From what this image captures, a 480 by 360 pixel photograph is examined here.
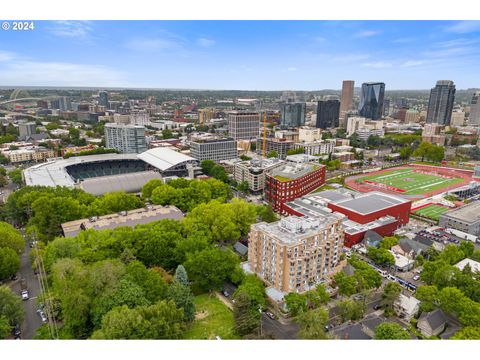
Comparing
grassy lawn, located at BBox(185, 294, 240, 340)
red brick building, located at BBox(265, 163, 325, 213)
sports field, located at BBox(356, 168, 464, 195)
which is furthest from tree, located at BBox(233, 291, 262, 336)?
sports field, located at BBox(356, 168, 464, 195)

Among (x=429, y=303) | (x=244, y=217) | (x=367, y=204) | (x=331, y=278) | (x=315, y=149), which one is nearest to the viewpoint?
(x=429, y=303)

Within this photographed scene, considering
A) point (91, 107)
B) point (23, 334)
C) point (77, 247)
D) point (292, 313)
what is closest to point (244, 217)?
point (292, 313)

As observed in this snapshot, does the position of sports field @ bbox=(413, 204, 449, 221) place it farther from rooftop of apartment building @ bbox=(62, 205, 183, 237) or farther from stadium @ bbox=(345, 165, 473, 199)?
rooftop of apartment building @ bbox=(62, 205, 183, 237)

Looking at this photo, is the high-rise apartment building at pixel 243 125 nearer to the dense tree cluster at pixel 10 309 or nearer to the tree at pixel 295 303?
the tree at pixel 295 303

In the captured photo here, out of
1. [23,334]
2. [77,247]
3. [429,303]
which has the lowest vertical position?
[23,334]

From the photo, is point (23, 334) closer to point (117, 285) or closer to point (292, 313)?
point (117, 285)

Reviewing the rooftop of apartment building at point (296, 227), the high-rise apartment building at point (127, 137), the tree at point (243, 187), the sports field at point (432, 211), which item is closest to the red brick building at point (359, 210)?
the sports field at point (432, 211)
